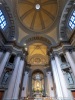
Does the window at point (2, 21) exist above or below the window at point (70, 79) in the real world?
above

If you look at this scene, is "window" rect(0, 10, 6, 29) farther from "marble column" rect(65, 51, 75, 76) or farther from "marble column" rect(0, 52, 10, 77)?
"marble column" rect(65, 51, 75, 76)

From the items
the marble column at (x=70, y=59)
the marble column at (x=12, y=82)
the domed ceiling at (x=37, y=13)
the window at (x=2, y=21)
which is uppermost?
the domed ceiling at (x=37, y=13)

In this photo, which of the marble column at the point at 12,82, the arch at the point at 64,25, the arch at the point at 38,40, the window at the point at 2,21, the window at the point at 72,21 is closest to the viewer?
the marble column at the point at 12,82

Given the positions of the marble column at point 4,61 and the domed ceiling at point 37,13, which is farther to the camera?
the domed ceiling at point 37,13

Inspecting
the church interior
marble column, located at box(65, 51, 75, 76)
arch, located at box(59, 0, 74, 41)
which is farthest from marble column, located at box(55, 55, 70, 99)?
arch, located at box(59, 0, 74, 41)

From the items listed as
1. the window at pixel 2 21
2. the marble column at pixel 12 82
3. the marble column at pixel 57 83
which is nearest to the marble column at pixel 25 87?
the marble column at pixel 12 82

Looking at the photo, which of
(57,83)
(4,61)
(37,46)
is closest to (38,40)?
(37,46)

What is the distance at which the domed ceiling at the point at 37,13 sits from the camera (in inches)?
781

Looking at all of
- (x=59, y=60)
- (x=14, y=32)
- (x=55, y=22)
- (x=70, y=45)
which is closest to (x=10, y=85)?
(x=59, y=60)

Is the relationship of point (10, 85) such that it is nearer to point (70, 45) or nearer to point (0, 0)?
point (70, 45)

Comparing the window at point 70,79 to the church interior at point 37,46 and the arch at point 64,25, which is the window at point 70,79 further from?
the arch at point 64,25

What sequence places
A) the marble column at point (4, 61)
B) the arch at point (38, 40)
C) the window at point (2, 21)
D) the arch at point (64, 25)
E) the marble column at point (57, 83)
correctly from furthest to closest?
the arch at point (38, 40) → the arch at point (64, 25) → the window at point (2, 21) → the marble column at point (57, 83) → the marble column at point (4, 61)

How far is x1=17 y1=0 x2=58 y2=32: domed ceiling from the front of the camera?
19.8 m

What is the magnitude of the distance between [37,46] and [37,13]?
25.7ft
